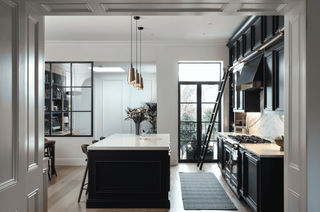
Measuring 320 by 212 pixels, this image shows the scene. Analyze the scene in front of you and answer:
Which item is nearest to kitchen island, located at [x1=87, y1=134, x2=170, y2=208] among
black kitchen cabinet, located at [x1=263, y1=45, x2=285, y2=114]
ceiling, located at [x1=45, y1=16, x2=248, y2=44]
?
black kitchen cabinet, located at [x1=263, y1=45, x2=285, y2=114]

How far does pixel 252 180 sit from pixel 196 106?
3.35 m

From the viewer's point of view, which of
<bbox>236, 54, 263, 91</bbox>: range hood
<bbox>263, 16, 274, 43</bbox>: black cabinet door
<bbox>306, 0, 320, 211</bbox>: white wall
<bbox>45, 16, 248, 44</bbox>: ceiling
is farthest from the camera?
<bbox>45, 16, 248, 44</bbox>: ceiling

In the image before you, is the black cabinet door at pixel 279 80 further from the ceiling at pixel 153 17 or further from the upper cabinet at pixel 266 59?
the ceiling at pixel 153 17

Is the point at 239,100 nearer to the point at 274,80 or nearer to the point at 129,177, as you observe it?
the point at 274,80

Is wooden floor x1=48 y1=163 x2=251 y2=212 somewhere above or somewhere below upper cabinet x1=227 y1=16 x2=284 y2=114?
below

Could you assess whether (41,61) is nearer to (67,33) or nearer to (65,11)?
(65,11)

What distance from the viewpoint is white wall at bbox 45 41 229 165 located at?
600 cm

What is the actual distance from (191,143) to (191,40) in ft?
8.68

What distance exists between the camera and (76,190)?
13.6ft

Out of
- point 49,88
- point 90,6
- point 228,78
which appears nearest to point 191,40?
point 228,78

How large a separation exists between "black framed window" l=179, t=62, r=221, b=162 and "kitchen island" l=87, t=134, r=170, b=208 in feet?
9.63

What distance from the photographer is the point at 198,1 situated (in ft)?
6.24

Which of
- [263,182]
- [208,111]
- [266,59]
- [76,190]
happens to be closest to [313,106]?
[263,182]

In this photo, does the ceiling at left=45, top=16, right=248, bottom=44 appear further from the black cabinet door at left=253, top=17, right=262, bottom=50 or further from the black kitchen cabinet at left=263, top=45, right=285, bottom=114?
the black kitchen cabinet at left=263, top=45, right=285, bottom=114
